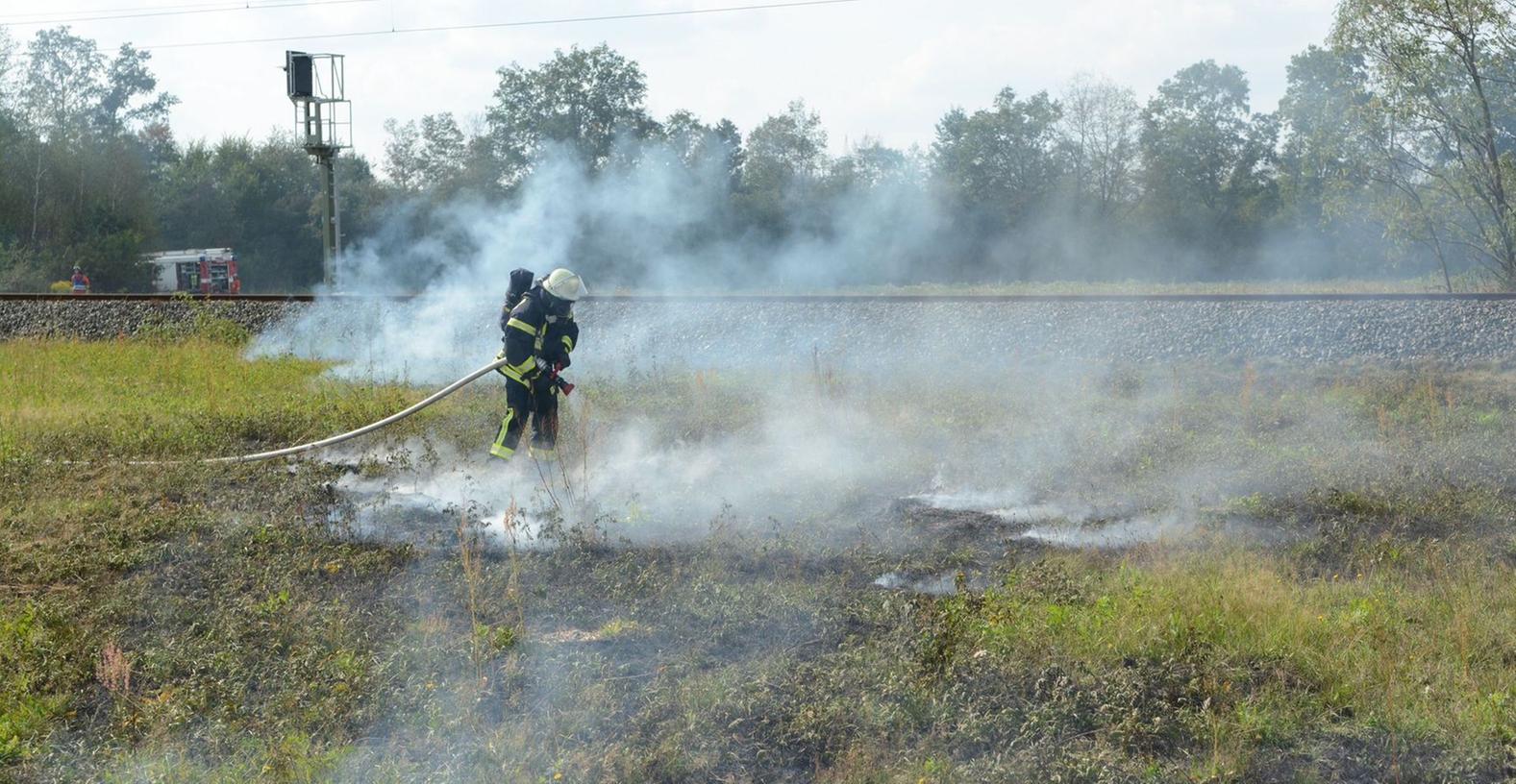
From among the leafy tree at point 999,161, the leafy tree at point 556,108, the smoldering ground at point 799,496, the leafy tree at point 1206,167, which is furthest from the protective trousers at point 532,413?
the leafy tree at point 1206,167

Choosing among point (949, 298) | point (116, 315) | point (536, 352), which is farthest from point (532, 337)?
point (116, 315)

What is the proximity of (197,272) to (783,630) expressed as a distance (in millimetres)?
36125

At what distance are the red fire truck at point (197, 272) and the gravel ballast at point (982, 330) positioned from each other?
70.2 ft

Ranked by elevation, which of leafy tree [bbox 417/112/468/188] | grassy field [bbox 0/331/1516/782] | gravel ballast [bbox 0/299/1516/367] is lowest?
grassy field [bbox 0/331/1516/782]

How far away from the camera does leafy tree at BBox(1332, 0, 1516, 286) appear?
65.3ft

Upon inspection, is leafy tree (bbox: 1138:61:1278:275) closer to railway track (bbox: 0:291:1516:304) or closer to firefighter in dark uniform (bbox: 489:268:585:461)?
railway track (bbox: 0:291:1516:304)

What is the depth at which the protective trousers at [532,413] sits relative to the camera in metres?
8.72

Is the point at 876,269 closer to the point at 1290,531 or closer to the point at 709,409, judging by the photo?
the point at 709,409

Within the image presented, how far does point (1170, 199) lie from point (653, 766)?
35.2 meters

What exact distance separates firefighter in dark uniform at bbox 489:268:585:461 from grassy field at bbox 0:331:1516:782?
0.61m

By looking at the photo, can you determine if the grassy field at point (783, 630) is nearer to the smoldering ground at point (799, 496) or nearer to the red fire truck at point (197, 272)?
the smoldering ground at point (799, 496)

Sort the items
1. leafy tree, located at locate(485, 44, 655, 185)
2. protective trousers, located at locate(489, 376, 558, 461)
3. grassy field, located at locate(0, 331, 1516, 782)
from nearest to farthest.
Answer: grassy field, located at locate(0, 331, 1516, 782) → protective trousers, located at locate(489, 376, 558, 461) → leafy tree, located at locate(485, 44, 655, 185)

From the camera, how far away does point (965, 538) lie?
7.88 metres

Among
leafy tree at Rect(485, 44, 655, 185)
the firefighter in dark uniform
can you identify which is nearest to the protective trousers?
the firefighter in dark uniform
